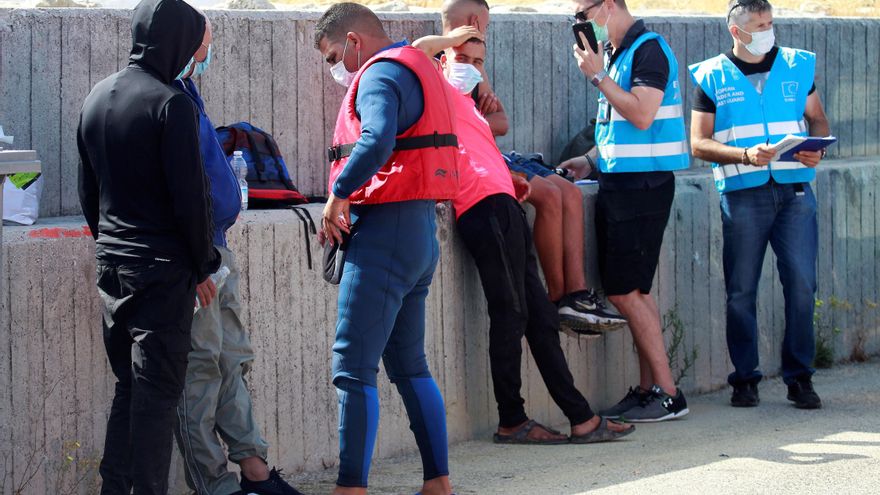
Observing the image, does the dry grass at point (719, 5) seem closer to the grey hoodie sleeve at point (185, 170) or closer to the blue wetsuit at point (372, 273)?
the blue wetsuit at point (372, 273)

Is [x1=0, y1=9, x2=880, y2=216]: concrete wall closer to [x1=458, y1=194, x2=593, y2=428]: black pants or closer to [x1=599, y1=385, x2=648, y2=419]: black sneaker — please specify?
[x1=458, y1=194, x2=593, y2=428]: black pants

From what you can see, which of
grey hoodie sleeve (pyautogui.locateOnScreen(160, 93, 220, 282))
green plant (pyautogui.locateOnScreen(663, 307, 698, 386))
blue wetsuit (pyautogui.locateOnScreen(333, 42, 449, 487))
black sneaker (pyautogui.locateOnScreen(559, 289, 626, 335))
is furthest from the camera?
green plant (pyautogui.locateOnScreen(663, 307, 698, 386))

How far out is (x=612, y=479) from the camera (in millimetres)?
5973

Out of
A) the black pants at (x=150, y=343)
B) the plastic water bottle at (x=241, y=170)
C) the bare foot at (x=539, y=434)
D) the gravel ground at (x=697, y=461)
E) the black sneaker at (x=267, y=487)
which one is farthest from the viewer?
the bare foot at (x=539, y=434)

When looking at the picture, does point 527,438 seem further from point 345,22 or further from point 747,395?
point 345,22

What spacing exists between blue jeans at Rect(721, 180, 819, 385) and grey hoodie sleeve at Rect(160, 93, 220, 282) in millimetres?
3619

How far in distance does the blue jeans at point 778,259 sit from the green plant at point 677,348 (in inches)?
13.6

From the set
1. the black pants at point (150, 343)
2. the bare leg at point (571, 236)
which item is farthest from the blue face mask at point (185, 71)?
the bare leg at point (571, 236)

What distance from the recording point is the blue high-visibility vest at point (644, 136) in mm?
Answer: 7082

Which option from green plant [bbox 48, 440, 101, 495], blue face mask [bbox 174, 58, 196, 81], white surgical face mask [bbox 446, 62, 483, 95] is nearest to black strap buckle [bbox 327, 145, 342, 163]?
blue face mask [bbox 174, 58, 196, 81]

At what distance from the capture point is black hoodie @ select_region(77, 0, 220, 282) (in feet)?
15.3

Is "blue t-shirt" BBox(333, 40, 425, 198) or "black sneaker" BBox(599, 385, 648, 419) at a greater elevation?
"blue t-shirt" BBox(333, 40, 425, 198)

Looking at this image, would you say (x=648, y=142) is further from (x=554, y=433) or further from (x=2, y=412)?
(x=2, y=412)

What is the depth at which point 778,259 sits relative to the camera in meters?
7.59
